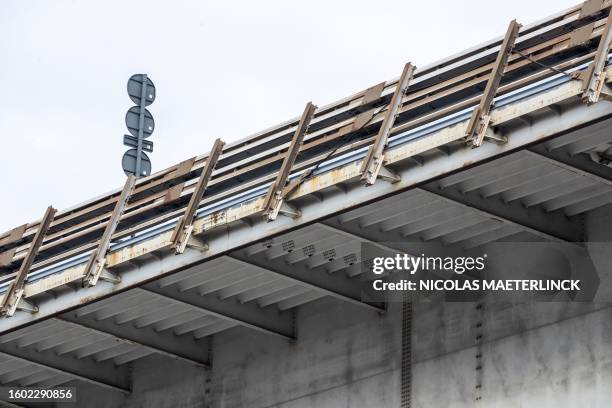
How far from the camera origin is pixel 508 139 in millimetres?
21766

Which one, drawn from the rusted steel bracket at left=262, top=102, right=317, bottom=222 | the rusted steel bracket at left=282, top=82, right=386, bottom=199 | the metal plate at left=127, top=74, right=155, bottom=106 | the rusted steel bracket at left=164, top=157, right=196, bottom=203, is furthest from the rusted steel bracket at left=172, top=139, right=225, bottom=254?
the metal plate at left=127, top=74, right=155, bottom=106

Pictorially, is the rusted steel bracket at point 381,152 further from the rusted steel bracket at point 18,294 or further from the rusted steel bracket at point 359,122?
the rusted steel bracket at point 18,294

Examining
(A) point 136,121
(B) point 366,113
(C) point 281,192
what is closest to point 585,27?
(B) point 366,113

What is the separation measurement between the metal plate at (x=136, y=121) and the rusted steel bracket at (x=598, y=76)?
17.6 meters

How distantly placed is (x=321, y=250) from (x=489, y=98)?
195 inches

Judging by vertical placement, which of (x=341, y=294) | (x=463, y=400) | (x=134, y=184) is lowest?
(x=463, y=400)

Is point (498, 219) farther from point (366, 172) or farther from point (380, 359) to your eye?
point (380, 359)

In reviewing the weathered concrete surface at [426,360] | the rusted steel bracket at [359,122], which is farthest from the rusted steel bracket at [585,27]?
the rusted steel bracket at [359,122]

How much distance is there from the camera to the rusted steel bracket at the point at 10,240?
3047 cm

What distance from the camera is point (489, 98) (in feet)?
72.1

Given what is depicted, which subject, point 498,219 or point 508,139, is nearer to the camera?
point 508,139

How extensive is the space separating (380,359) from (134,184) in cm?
543

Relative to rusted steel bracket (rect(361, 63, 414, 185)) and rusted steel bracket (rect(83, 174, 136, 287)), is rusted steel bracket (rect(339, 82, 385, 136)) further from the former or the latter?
rusted steel bracket (rect(83, 174, 136, 287))

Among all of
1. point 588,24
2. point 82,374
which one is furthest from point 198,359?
point 588,24
